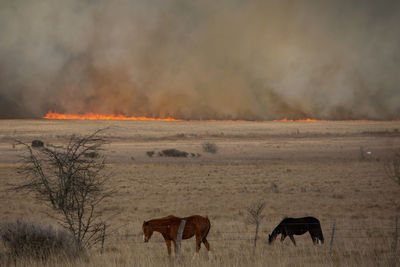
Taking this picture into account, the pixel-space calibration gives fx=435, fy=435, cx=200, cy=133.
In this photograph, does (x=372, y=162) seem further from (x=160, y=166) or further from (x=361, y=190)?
(x=160, y=166)

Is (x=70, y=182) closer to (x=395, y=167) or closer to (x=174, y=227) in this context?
(x=174, y=227)

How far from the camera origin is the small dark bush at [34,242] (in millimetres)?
10383

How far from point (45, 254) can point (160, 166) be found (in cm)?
3302

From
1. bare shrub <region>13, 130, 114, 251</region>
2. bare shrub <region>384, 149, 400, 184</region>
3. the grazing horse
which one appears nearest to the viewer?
bare shrub <region>13, 130, 114, 251</region>

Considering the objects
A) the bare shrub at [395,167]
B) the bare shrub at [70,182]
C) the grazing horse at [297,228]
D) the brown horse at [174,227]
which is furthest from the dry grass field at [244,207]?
the bare shrub at [70,182]

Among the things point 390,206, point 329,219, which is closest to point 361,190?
point 390,206

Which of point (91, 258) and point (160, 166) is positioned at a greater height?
point (160, 166)

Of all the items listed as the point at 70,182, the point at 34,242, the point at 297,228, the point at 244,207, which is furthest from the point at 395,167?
the point at 34,242

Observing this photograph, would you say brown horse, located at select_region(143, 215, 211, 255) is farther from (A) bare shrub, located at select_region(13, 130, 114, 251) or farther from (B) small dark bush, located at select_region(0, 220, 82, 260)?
(B) small dark bush, located at select_region(0, 220, 82, 260)

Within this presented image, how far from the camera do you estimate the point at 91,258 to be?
10664 millimetres

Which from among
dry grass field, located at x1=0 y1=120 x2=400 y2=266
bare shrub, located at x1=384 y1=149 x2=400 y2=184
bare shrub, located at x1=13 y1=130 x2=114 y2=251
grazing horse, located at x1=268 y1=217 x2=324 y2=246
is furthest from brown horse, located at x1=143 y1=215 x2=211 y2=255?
bare shrub, located at x1=384 y1=149 x2=400 y2=184

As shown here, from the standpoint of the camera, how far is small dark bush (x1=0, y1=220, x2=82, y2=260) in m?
Answer: 10.4

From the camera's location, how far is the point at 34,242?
10594 millimetres

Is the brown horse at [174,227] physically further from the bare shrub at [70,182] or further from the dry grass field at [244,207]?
the bare shrub at [70,182]
